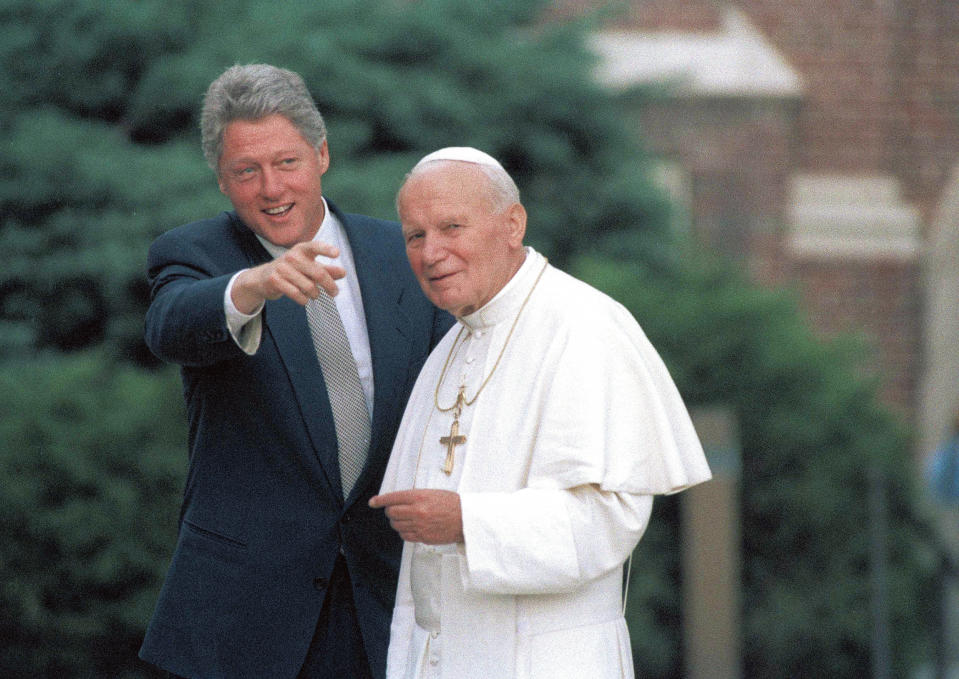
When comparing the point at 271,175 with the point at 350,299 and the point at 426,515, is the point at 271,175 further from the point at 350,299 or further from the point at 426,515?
the point at 426,515

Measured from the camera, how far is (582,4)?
1027 centimetres

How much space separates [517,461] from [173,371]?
12.4 ft

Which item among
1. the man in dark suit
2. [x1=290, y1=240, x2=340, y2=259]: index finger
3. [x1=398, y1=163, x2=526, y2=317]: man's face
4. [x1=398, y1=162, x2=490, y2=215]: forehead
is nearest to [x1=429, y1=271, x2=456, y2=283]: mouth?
[x1=398, y1=163, x2=526, y2=317]: man's face

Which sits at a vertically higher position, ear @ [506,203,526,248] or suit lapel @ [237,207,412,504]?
ear @ [506,203,526,248]

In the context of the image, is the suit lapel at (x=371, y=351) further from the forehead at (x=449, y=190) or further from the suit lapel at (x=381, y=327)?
the forehead at (x=449, y=190)

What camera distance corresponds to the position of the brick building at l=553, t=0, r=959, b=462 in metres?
10.8

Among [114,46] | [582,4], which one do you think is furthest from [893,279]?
[114,46]

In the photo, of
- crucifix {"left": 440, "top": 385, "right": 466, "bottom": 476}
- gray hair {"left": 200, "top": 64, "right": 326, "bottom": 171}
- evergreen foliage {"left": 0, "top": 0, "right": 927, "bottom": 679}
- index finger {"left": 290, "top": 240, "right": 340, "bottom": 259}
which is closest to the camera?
index finger {"left": 290, "top": 240, "right": 340, "bottom": 259}

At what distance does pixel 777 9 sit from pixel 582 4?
1.75m

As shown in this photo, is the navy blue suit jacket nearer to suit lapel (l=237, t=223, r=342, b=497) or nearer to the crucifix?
suit lapel (l=237, t=223, r=342, b=497)

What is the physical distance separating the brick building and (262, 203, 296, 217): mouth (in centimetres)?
796

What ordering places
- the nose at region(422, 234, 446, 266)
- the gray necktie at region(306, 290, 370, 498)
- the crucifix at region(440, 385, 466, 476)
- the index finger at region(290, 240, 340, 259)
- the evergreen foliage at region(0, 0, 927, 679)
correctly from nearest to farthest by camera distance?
1. the index finger at region(290, 240, 340, 259)
2. the nose at region(422, 234, 446, 266)
3. the crucifix at region(440, 385, 466, 476)
4. the gray necktie at region(306, 290, 370, 498)
5. the evergreen foliage at region(0, 0, 927, 679)

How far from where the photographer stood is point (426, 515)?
7.93 ft

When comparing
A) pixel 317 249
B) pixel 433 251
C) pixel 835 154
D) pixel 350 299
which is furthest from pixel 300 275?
pixel 835 154
